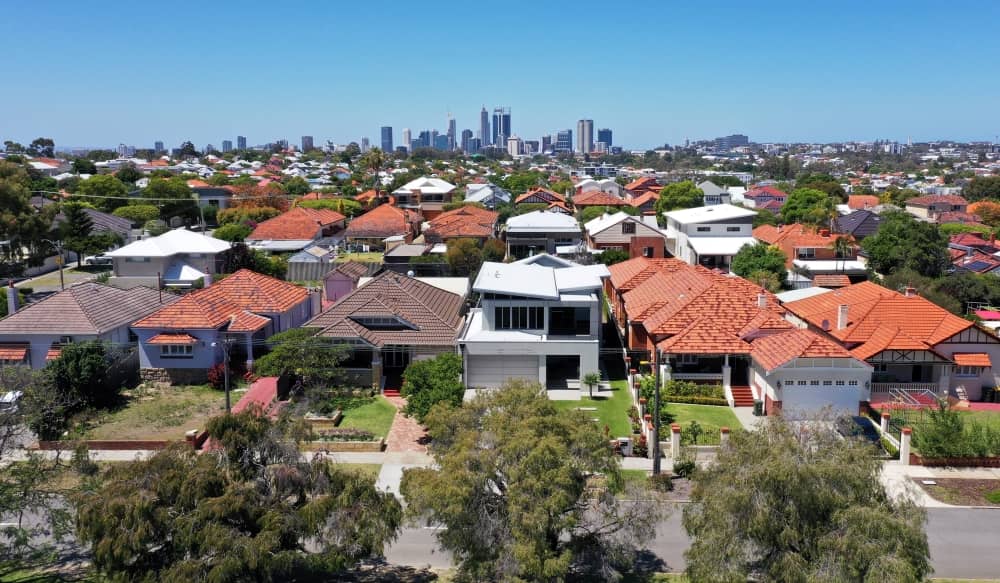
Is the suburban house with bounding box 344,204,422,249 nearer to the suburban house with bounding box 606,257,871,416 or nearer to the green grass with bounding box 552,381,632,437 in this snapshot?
Answer: the suburban house with bounding box 606,257,871,416

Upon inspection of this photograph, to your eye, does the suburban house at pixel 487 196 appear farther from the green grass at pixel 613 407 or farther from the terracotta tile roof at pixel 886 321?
the green grass at pixel 613 407

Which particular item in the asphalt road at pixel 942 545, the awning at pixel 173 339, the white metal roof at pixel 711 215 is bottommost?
the asphalt road at pixel 942 545

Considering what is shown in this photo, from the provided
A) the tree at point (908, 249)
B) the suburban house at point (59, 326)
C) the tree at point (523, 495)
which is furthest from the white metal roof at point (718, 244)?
the tree at point (523, 495)

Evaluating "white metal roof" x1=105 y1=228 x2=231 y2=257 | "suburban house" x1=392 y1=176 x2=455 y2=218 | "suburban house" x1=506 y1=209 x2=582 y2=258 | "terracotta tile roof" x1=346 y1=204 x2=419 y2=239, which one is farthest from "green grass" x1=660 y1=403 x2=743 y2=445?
"suburban house" x1=392 y1=176 x2=455 y2=218

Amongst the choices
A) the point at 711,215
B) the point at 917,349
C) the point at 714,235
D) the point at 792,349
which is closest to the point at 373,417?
the point at 792,349

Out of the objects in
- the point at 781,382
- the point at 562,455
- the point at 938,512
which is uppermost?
the point at 562,455

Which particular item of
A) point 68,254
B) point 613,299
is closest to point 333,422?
point 613,299

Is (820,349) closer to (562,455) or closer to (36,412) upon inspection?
(562,455)
